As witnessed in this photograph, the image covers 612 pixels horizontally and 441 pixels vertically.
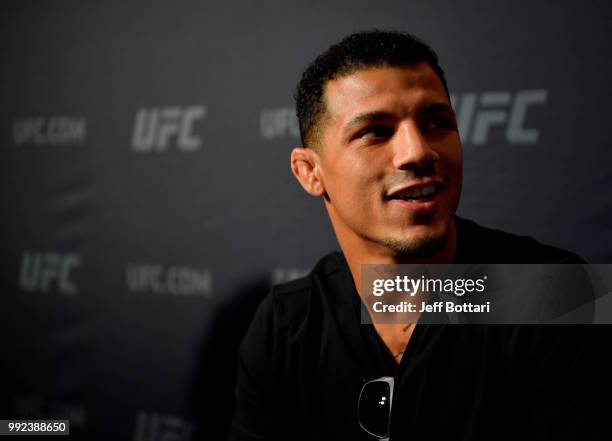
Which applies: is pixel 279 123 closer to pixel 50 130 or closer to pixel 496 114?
pixel 496 114

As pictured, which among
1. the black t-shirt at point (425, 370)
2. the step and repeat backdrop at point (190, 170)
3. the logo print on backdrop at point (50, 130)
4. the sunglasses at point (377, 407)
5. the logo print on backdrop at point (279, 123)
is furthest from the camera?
the logo print on backdrop at point (50, 130)

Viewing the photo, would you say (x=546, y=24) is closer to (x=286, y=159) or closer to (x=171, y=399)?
(x=286, y=159)

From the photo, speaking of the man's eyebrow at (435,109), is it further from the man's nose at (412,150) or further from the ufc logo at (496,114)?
the ufc logo at (496,114)

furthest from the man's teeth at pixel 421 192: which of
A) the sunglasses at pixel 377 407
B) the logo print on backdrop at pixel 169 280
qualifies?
the logo print on backdrop at pixel 169 280

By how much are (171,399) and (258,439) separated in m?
0.70

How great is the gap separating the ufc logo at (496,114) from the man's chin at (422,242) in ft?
1.54

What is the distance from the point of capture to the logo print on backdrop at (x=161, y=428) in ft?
5.20

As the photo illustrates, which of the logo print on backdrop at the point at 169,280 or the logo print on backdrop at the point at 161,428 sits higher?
the logo print on backdrop at the point at 169,280

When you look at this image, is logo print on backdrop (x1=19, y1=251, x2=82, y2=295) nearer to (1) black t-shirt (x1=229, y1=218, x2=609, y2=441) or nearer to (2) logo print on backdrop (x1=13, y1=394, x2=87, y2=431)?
(2) logo print on backdrop (x1=13, y1=394, x2=87, y2=431)

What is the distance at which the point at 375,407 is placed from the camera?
90 cm

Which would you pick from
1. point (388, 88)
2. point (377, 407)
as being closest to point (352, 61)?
point (388, 88)

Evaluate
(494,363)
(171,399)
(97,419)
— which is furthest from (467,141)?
(97,419)

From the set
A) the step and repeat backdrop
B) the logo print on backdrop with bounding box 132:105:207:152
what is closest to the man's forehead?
the step and repeat backdrop

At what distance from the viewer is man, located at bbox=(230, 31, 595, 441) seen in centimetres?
83
